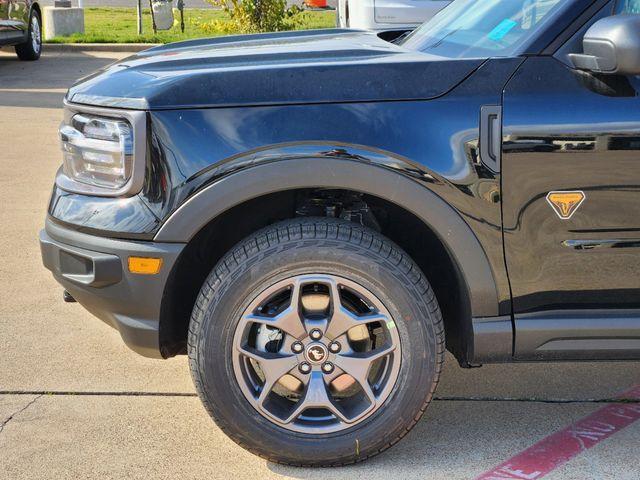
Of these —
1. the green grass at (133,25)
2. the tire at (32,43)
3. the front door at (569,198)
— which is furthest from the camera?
the green grass at (133,25)

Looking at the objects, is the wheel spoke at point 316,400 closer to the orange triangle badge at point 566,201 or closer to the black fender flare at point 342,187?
the black fender flare at point 342,187

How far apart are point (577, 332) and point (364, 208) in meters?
0.82

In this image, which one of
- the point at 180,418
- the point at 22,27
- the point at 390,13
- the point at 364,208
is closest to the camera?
the point at 364,208

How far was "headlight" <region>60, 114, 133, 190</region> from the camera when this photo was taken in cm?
→ 304

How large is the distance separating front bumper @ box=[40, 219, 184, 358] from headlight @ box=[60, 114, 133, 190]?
192mm

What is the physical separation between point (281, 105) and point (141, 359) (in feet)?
5.28

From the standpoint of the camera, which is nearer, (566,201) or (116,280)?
(566,201)

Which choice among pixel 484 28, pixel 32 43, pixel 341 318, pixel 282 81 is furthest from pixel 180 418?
pixel 32 43

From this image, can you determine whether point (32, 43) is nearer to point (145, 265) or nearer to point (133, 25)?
point (133, 25)

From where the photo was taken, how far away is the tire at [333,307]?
3.02 m

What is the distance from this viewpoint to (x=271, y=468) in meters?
3.22

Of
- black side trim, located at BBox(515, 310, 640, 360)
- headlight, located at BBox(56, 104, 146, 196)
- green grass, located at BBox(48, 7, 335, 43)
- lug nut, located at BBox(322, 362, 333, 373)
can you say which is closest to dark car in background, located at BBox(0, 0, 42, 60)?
green grass, located at BBox(48, 7, 335, 43)

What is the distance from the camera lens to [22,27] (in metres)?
12.9

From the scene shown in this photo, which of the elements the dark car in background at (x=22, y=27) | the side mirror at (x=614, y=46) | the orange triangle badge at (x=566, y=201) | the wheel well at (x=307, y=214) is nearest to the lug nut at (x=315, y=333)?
the wheel well at (x=307, y=214)
